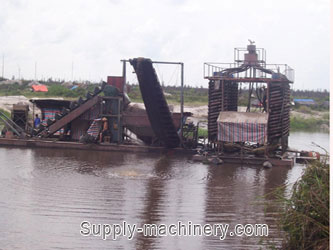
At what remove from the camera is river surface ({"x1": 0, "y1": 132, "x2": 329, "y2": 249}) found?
9.10 metres

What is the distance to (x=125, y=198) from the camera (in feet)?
40.5

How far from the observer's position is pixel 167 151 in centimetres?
2144

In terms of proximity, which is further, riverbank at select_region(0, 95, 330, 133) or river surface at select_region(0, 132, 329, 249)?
riverbank at select_region(0, 95, 330, 133)

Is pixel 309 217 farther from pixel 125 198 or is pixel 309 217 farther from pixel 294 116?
pixel 294 116

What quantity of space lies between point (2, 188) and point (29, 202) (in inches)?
73.3

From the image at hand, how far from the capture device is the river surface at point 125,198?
910 centimetres

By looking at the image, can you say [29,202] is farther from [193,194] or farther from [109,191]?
[193,194]

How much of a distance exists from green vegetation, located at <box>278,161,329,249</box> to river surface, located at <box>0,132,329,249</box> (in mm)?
762

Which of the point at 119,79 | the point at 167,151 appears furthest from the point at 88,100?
the point at 167,151

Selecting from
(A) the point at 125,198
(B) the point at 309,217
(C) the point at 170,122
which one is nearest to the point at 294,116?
(C) the point at 170,122

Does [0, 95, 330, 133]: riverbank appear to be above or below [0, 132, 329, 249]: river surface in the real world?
above

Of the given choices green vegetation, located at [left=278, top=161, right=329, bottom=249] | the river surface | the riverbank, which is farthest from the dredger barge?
the riverbank

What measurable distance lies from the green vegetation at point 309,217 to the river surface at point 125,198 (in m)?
0.76

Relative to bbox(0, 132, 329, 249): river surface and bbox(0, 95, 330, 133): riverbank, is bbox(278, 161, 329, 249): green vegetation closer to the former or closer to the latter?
bbox(0, 132, 329, 249): river surface
